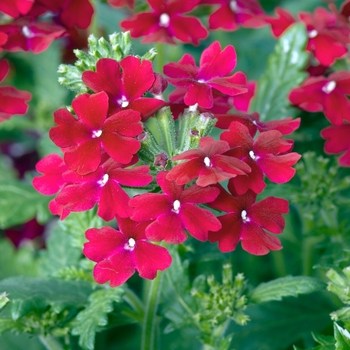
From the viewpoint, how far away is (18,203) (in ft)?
6.22

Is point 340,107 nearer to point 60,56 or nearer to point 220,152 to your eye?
point 220,152

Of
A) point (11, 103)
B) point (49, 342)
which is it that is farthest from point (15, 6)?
point (49, 342)

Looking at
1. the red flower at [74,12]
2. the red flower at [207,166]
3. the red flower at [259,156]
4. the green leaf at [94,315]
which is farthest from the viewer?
the red flower at [74,12]

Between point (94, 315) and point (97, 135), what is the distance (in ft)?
1.47

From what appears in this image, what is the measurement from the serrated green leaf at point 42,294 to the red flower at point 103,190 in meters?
0.31

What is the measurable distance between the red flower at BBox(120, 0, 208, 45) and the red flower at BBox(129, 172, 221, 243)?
22.6 inches

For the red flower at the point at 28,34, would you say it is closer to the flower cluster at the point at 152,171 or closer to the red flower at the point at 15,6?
the red flower at the point at 15,6

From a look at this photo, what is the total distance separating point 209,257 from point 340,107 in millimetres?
496

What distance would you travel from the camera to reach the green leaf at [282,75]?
1668 mm

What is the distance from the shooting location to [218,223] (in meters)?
1.06

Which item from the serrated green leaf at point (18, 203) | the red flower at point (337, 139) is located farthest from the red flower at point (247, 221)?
the serrated green leaf at point (18, 203)

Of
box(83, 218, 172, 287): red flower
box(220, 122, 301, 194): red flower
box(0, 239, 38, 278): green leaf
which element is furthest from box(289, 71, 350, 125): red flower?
box(0, 239, 38, 278): green leaf

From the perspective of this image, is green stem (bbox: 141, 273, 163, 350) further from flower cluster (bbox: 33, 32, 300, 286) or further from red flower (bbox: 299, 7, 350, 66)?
red flower (bbox: 299, 7, 350, 66)

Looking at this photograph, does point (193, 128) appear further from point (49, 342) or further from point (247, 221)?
point (49, 342)
